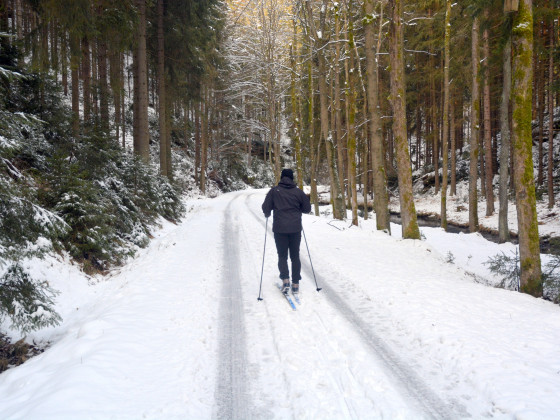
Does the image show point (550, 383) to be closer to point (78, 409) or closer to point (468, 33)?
point (78, 409)

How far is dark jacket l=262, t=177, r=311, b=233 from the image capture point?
6.36m

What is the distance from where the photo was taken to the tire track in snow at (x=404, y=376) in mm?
3111

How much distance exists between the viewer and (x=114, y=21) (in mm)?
10977

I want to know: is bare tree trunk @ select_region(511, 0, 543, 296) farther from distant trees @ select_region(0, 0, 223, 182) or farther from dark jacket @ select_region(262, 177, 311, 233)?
distant trees @ select_region(0, 0, 223, 182)

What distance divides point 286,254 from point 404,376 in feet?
10.5

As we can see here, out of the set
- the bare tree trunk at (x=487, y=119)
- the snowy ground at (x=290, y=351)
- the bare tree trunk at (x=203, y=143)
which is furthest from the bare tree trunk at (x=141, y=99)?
the bare tree trunk at (x=203, y=143)

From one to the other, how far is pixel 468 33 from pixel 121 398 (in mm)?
21206

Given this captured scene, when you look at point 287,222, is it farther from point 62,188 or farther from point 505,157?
point 505,157

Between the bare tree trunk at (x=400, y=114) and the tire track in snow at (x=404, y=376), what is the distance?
6185 mm

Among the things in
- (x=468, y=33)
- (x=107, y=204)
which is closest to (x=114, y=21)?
(x=107, y=204)

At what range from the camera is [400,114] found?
10391 millimetres

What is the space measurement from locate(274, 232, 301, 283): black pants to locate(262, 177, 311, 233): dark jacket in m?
0.16

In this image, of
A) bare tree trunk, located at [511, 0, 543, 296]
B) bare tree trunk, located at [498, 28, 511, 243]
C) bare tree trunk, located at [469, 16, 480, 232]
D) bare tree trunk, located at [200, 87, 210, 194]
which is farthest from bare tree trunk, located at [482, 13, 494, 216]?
bare tree trunk, located at [200, 87, 210, 194]

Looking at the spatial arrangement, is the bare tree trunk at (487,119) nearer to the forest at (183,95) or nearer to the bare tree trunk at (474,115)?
the forest at (183,95)
